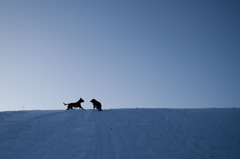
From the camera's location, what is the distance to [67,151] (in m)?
9.16

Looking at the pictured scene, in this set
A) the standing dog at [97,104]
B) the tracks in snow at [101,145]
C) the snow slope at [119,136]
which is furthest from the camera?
the standing dog at [97,104]

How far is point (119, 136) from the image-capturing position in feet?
35.8

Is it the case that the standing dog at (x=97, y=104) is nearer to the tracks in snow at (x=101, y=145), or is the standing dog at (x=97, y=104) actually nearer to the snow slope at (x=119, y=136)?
the snow slope at (x=119, y=136)

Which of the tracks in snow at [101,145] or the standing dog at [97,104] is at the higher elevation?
the standing dog at [97,104]

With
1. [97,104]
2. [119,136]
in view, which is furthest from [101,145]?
[97,104]

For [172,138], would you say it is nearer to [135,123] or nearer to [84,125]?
[135,123]

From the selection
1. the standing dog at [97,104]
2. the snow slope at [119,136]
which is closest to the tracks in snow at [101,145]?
the snow slope at [119,136]

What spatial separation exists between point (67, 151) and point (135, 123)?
5.06m

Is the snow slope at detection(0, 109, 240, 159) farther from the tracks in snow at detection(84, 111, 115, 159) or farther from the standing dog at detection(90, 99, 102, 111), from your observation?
the standing dog at detection(90, 99, 102, 111)

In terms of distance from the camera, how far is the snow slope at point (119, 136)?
9203mm

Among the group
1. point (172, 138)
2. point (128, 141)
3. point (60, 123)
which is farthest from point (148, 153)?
point (60, 123)

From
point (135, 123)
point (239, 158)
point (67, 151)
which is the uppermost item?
point (135, 123)

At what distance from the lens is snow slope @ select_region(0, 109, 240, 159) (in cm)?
920

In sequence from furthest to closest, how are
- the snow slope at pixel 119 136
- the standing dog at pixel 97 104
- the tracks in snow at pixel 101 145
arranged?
the standing dog at pixel 97 104, the snow slope at pixel 119 136, the tracks in snow at pixel 101 145
